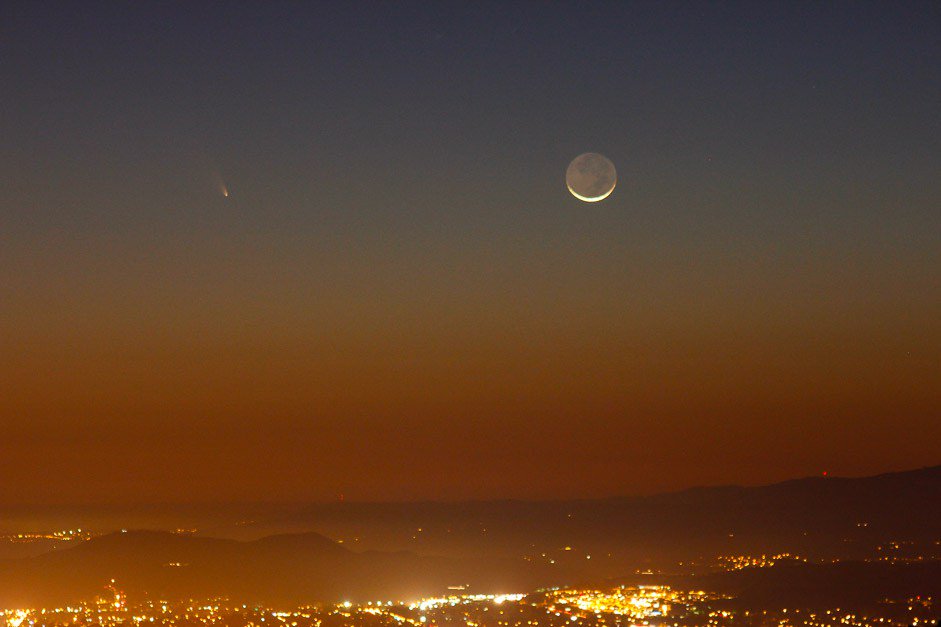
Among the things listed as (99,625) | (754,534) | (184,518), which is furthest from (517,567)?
(184,518)

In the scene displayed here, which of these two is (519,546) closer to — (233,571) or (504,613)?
(233,571)

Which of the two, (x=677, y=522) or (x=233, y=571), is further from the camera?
(x=677, y=522)

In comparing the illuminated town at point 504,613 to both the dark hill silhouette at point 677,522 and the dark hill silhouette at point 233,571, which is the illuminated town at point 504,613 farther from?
the dark hill silhouette at point 677,522

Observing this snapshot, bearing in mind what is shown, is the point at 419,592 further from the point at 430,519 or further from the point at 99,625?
the point at 430,519

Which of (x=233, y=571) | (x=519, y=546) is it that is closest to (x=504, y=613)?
(x=233, y=571)

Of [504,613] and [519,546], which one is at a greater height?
[519,546]

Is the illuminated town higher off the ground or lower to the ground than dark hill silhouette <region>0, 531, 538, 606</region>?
lower

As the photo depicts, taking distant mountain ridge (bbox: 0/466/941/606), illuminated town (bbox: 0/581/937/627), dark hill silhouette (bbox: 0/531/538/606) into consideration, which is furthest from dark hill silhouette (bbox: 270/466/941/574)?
illuminated town (bbox: 0/581/937/627)

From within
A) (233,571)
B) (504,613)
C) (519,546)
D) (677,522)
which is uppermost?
(677,522)

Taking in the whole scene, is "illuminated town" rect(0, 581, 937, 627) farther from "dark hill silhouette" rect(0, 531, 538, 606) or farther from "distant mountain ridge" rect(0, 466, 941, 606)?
"distant mountain ridge" rect(0, 466, 941, 606)

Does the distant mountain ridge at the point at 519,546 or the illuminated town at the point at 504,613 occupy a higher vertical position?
the distant mountain ridge at the point at 519,546

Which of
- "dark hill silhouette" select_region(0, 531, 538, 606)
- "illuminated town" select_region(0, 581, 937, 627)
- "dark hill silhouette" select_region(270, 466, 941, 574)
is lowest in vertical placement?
"illuminated town" select_region(0, 581, 937, 627)

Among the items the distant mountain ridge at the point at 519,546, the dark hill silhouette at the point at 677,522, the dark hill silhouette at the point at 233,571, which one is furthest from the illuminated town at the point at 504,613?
the dark hill silhouette at the point at 677,522
